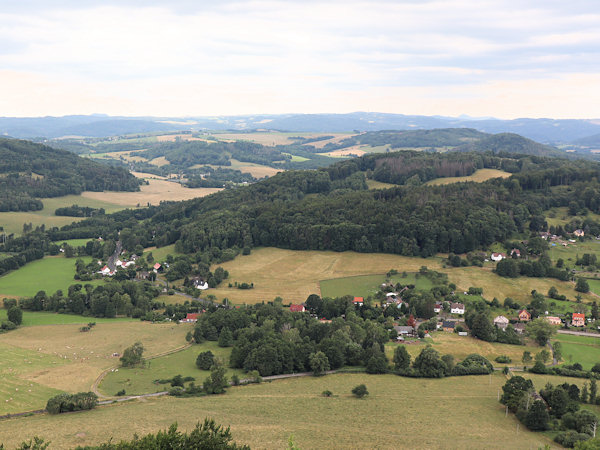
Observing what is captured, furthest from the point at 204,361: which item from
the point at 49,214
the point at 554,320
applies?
the point at 49,214

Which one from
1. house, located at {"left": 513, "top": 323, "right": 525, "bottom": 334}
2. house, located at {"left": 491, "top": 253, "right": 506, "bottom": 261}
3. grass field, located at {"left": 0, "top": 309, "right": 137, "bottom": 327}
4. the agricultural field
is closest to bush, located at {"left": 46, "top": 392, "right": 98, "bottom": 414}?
grass field, located at {"left": 0, "top": 309, "right": 137, "bottom": 327}

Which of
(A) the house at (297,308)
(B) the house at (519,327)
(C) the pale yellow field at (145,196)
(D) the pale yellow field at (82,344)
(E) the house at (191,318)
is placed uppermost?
(C) the pale yellow field at (145,196)

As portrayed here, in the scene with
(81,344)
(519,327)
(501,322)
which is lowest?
(81,344)

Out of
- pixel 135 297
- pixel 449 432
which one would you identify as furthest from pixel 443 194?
pixel 449 432

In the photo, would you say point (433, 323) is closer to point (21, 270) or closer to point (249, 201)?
point (249, 201)

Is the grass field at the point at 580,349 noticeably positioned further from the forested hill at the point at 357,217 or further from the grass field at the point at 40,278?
the grass field at the point at 40,278

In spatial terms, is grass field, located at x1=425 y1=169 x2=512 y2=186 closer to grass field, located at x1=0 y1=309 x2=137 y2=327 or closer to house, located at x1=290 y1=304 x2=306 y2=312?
house, located at x1=290 y1=304 x2=306 y2=312

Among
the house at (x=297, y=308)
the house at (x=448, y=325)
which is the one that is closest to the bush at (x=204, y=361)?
the house at (x=297, y=308)

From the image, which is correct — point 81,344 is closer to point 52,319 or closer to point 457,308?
point 52,319
